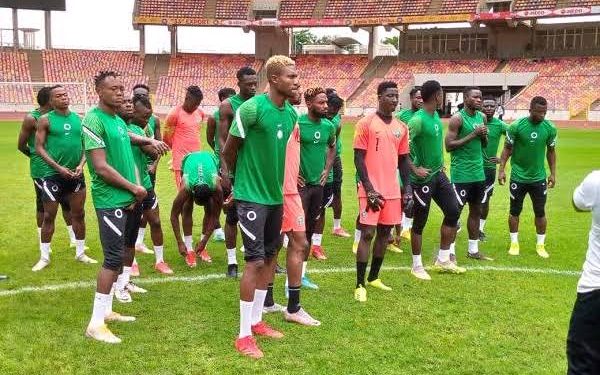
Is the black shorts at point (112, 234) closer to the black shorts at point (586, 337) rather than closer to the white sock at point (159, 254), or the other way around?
the white sock at point (159, 254)

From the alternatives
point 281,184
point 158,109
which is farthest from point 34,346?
point 158,109

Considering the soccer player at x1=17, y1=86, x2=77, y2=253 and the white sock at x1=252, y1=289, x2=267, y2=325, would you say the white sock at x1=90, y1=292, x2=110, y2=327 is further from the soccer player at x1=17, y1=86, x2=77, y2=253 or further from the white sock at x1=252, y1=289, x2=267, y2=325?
the soccer player at x1=17, y1=86, x2=77, y2=253

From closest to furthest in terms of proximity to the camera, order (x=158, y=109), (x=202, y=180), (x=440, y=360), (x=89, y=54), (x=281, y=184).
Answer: (x=440, y=360)
(x=281, y=184)
(x=202, y=180)
(x=158, y=109)
(x=89, y=54)

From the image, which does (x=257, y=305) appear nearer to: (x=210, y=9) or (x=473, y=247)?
(x=473, y=247)

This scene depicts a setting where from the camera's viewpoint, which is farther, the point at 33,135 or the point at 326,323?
the point at 33,135

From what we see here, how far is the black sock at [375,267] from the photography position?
670 cm

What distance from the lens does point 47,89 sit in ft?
25.0

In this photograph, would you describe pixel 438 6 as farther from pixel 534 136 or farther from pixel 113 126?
pixel 113 126

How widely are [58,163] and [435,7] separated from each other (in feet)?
159

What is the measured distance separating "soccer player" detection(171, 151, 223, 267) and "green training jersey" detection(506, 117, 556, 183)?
4019 millimetres

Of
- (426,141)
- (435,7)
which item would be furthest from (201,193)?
(435,7)

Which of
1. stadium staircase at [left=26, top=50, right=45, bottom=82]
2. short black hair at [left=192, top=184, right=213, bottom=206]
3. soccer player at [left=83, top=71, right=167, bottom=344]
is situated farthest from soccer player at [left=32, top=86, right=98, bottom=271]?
stadium staircase at [left=26, top=50, right=45, bottom=82]

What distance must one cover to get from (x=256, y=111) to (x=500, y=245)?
5452mm

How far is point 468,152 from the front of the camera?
805cm
